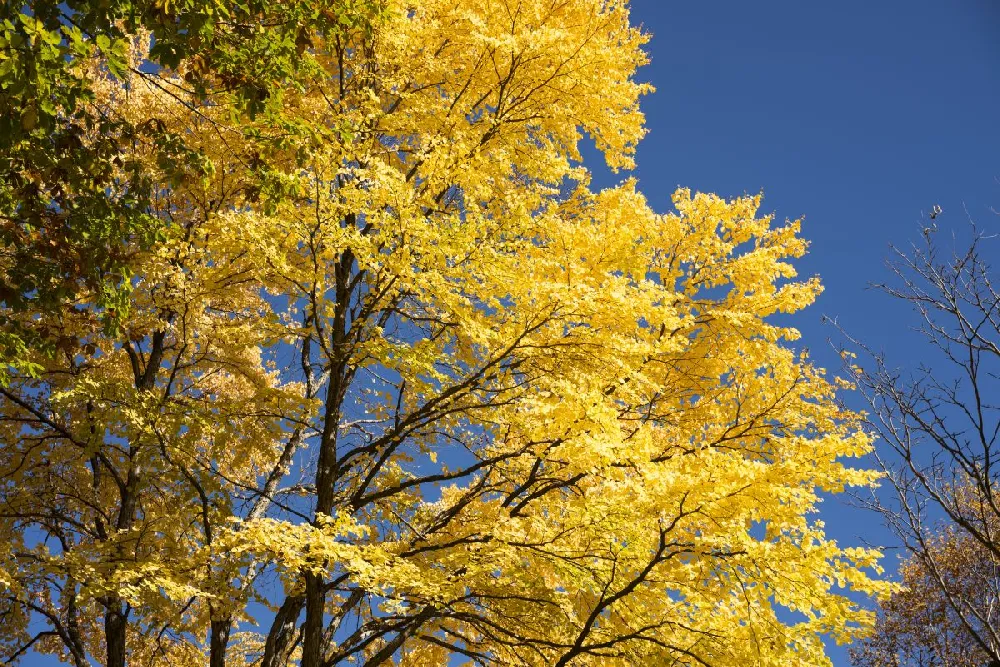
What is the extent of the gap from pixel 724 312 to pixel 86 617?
756 cm

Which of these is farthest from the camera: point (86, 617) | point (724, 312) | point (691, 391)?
point (86, 617)

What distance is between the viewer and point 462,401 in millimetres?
6195

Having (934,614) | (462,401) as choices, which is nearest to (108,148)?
(462,401)

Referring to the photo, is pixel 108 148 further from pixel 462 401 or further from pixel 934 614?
pixel 934 614

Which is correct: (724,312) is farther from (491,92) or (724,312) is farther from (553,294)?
(491,92)

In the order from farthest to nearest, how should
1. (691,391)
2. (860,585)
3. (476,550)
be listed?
(691,391)
(476,550)
(860,585)

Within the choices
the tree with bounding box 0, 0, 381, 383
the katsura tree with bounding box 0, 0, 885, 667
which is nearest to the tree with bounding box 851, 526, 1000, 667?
the katsura tree with bounding box 0, 0, 885, 667

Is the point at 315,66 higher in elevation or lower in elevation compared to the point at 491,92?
lower

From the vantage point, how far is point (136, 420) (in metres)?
5.64

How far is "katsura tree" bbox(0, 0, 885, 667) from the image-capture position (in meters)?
4.68

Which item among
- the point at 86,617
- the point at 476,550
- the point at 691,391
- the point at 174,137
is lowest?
the point at 476,550

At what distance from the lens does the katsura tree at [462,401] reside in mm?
4680

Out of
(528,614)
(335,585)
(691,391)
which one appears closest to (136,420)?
(335,585)

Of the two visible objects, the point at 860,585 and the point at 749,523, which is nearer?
the point at 860,585
